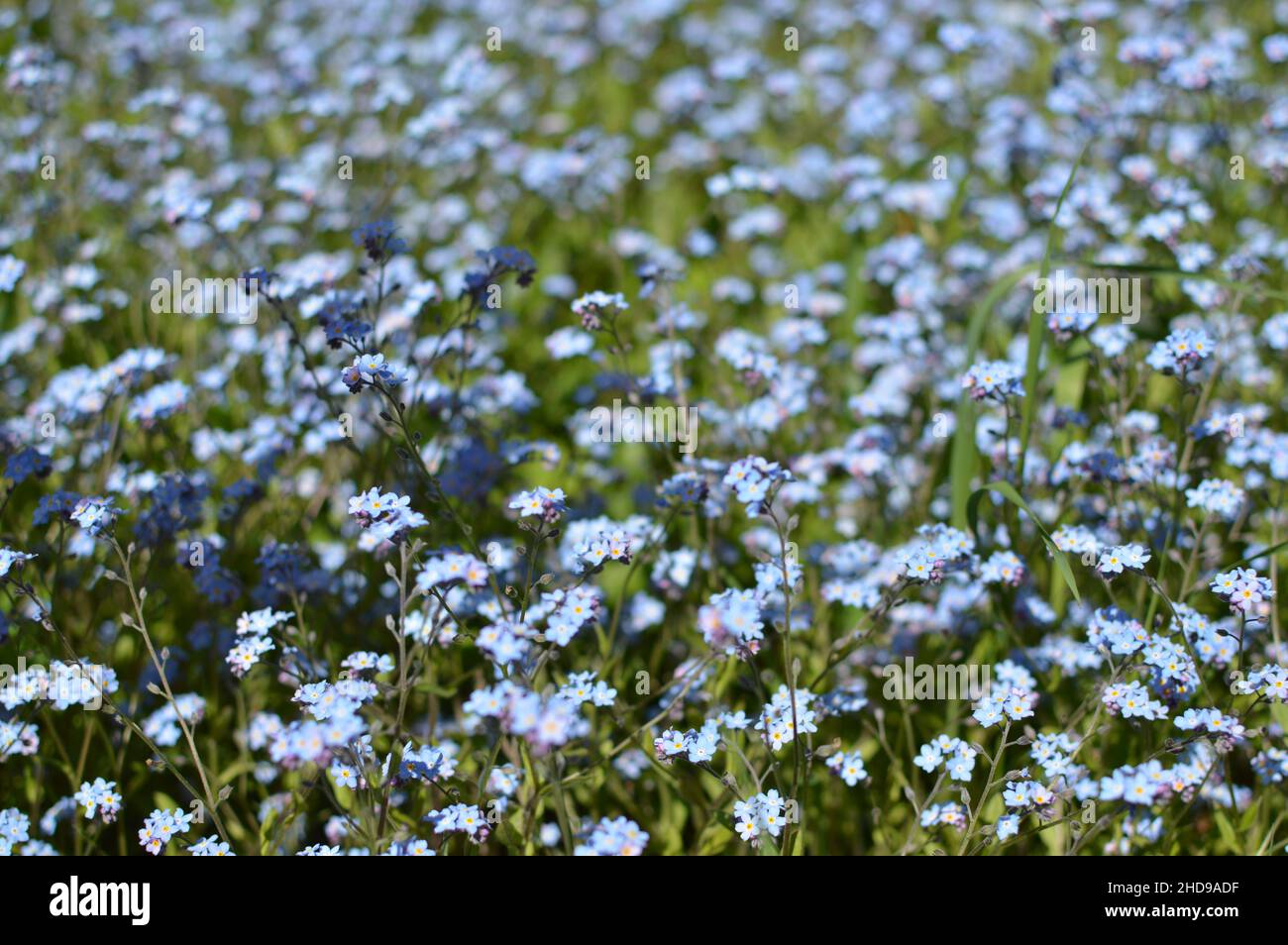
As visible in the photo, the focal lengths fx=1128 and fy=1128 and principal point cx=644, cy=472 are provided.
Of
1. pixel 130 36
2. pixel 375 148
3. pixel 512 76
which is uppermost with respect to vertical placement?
A: pixel 512 76

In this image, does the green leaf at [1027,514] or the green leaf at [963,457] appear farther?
the green leaf at [963,457]

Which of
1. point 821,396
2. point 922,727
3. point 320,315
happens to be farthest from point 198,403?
point 922,727

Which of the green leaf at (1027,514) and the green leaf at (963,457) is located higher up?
the green leaf at (963,457)

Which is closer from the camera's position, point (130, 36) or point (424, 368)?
point (424, 368)

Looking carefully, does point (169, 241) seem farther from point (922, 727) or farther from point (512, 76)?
point (922, 727)

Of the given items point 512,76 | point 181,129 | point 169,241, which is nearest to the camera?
point 181,129

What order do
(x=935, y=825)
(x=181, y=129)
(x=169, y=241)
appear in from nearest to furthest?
(x=935, y=825) < (x=181, y=129) < (x=169, y=241)

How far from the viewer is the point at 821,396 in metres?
5.28

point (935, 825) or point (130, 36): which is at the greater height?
point (130, 36)

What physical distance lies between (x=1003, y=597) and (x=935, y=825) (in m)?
0.95

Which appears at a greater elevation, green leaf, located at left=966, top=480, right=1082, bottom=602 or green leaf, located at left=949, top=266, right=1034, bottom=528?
green leaf, located at left=949, top=266, right=1034, bottom=528

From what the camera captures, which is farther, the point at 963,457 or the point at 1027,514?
the point at 963,457

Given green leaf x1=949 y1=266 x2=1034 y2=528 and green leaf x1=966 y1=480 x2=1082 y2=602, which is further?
green leaf x1=949 y1=266 x2=1034 y2=528

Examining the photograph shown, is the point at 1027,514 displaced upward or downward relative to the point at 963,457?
downward
